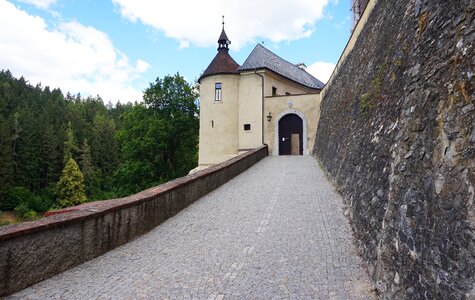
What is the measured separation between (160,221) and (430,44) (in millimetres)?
7147

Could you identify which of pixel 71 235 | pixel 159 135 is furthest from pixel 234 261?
pixel 159 135

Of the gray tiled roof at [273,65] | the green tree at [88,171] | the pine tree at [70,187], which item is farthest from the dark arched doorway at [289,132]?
the green tree at [88,171]

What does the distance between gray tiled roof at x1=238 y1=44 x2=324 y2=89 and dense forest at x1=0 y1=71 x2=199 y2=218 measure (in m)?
10.0

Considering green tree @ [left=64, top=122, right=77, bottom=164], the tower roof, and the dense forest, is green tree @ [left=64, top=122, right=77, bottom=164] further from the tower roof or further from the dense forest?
the tower roof

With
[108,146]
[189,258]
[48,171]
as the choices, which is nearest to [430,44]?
[189,258]

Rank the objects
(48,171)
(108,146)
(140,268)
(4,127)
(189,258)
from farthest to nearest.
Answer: (108,146) < (48,171) < (4,127) < (189,258) < (140,268)

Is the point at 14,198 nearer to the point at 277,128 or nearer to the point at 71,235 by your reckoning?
the point at 277,128

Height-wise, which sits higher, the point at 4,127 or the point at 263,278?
the point at 4,127

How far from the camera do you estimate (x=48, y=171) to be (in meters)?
63.5

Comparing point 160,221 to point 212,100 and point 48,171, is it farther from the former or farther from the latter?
point 48,171

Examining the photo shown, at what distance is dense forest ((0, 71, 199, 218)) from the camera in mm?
33812

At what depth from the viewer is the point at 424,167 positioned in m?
4.10

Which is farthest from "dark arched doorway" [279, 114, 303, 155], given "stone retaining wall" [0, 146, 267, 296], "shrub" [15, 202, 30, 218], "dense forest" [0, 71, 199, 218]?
"shrub" [15, 202, 30, 218]

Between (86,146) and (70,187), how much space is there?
13.5m
